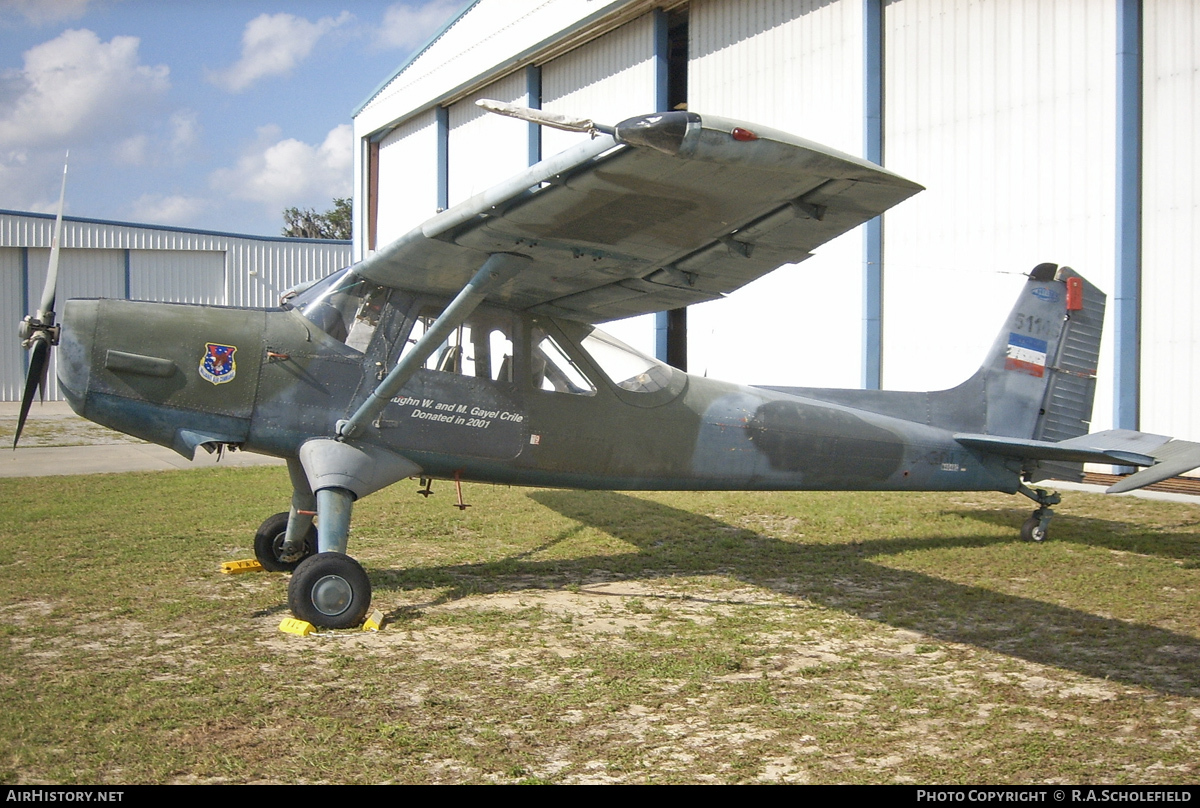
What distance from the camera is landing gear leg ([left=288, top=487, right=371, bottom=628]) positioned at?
5895 mm

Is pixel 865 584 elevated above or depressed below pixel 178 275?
below

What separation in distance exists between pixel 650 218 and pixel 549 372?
94.2 inches

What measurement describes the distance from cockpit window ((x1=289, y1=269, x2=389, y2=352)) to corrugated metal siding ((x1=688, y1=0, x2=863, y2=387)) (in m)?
9.37

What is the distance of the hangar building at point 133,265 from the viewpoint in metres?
34.1

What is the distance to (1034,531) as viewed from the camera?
9203 millimetres

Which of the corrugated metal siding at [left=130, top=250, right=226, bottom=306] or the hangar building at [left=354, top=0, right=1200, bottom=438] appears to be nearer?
the hangar building at [left=354, top=0, right=1200, bottom=438]

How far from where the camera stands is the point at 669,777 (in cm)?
374

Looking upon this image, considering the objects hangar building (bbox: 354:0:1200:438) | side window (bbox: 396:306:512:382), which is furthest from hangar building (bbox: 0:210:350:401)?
side window (bbox: 396:306:512:382)

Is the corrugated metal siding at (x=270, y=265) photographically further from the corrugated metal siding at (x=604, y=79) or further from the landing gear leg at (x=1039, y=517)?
the landing gear leg at (x=1039, y=517)

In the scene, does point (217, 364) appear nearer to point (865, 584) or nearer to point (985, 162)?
point (865, 584)

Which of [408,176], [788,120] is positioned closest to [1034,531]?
[788,120]

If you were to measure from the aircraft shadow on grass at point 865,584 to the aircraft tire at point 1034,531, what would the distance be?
0.83 feet

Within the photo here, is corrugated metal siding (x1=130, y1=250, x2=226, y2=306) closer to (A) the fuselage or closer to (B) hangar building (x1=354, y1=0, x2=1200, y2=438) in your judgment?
(B) hangar building (x1=354, y1=0, x2=1200, y2=438)

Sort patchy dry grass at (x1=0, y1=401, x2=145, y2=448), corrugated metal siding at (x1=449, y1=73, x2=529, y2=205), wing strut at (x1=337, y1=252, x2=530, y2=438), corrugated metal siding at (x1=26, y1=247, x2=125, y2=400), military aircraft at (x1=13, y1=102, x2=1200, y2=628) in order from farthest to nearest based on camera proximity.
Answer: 1. corrugated metal siding at (x1=26, y1=247, x2=125, y2=400)
2. corrugated metal siding at (x1=449, y1=73, x2=529, y2=205)
3. patchy dry grass at (x1=0, y1=401, x2=145, y2=448)
4. wing strut at (x1=337, y1=252, x2=530, y2=438)
5. military aircraft at (x1=13, y1=102, x2=1200, y2=628)
